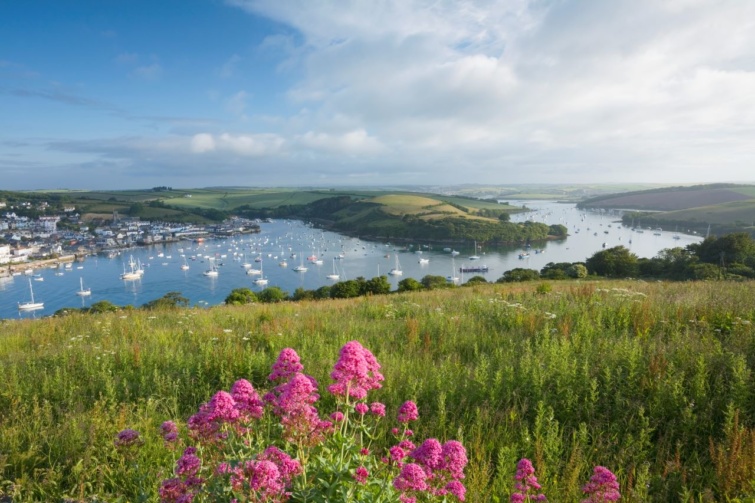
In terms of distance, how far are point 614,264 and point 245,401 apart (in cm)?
4154

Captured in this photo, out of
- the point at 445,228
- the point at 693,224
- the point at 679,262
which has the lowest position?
the point at 445,228

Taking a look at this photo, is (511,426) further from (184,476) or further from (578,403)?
(184,476)

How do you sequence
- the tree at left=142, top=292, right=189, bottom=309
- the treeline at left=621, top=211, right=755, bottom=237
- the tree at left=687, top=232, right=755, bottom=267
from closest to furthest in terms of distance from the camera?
the tree at left=142, top=292, right=189, bottom=309 → the tree at left=687, top=232, right=755, bottom=267 → the treeline at left=621, top=211, right=755, bottom=237

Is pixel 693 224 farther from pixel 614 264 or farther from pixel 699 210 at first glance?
pixel 614 264

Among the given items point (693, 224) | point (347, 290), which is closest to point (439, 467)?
point (347, 290)

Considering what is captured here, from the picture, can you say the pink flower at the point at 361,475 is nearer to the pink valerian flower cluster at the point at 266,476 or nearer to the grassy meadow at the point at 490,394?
the pink valerian flower cluster at the point at 266,476

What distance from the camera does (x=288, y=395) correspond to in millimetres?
2367

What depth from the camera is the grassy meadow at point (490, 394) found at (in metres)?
3.26

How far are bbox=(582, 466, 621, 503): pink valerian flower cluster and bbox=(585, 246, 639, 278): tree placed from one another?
122ft

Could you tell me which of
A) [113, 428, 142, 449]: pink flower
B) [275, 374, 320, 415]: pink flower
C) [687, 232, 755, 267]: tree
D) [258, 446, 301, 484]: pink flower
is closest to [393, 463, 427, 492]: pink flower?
[258, 446, 301, 484]: pink flower

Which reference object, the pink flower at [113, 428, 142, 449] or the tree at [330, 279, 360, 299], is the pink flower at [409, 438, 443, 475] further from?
the tree at [330, 279, 360, 299]

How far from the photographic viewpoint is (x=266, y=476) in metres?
1.91

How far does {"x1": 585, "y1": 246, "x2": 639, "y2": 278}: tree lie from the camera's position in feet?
116

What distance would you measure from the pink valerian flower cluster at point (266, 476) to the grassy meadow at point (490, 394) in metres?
1.08
